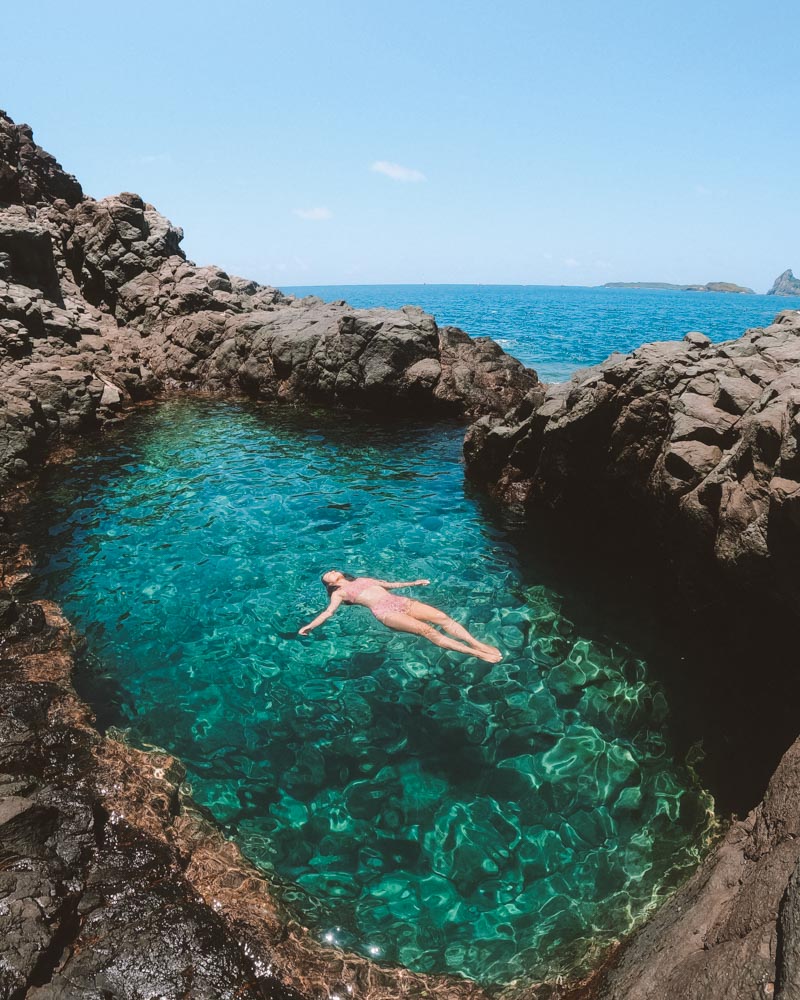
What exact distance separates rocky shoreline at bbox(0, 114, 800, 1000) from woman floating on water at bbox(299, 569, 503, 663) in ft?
13.1

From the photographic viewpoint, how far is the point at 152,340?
3428 centimetres

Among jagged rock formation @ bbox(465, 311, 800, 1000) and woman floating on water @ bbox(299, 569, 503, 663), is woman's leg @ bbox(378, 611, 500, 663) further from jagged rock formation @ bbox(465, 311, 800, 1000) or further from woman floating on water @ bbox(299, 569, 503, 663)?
jagged rock formation @ bbox(465, 311, 800, 1000)

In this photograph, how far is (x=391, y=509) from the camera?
55.8 ft

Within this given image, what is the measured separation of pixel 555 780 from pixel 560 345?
54303 millimetres

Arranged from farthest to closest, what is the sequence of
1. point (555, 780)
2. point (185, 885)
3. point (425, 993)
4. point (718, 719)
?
point (718, 719), point (555, 780), point (185, 885), point (425, 993)

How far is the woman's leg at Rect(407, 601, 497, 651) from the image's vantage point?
10203 mm

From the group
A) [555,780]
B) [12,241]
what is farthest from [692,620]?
[12,241]

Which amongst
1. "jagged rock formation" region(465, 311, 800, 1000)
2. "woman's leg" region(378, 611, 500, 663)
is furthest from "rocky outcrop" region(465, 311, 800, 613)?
"woman's leg" region(378, 611, 500, 663)

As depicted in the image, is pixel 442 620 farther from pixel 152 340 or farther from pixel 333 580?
pixel 152 340

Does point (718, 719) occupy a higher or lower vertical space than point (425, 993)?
higher

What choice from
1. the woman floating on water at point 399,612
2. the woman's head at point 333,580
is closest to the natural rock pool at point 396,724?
the woman floating on water at point 399,612

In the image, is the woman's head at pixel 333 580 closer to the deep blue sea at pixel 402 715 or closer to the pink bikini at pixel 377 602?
the pink bikini at pixel 377 602

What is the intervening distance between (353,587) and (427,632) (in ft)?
7.36

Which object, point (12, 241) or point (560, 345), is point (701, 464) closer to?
point (12, 241)
